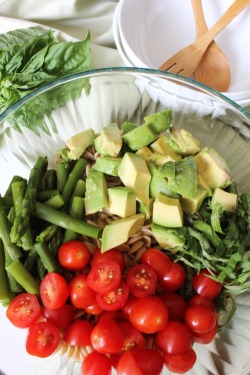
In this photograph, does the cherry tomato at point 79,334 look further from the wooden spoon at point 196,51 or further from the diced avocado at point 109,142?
the wooden spoon at point 196,51

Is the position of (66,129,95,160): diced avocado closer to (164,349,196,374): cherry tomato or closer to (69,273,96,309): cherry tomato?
(69,273,96,309): cherry tomato

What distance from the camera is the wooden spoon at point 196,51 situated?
1709mm

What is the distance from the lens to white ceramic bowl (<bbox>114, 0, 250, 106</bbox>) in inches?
67.7

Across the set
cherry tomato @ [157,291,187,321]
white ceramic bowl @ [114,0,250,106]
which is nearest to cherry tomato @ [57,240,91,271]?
cherry tomato @ [157,291,187,321]

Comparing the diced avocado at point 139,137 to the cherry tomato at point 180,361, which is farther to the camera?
the diced avocado at point 139,137

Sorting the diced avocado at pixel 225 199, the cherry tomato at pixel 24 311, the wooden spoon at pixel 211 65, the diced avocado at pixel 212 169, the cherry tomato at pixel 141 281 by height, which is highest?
the wooden spoon at pixel 211 65

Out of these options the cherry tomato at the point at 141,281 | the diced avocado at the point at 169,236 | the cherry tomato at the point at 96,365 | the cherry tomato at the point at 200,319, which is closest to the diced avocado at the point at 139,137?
the diced avocado at the point at 169,236

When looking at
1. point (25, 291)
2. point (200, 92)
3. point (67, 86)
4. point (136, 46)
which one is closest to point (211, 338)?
point (25, 291)

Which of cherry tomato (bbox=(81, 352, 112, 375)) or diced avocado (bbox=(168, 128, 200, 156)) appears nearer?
cherry tomato (bbox=(81, 352, 112, 375))

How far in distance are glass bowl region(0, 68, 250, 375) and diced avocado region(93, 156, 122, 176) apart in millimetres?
247

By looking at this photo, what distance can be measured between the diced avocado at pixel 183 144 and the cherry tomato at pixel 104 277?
1.34 feet

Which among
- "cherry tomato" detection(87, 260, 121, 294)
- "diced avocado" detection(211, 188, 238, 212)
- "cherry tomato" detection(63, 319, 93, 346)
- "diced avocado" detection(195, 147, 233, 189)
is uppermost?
"diced avocado" detection(195, 147, 233, 189)

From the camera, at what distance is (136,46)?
1.69m

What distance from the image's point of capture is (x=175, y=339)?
3.81ft
